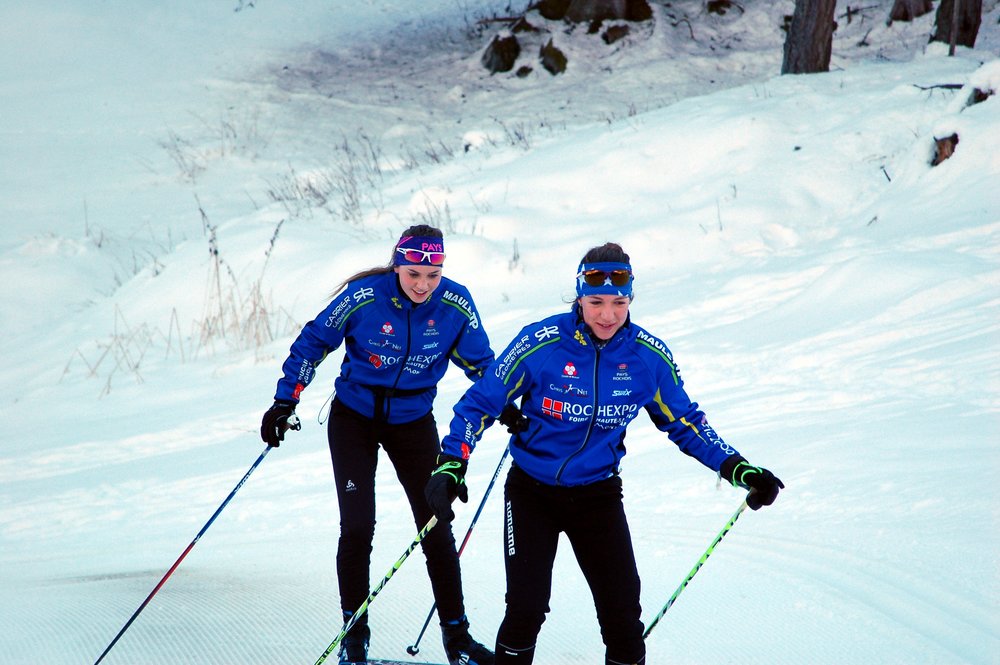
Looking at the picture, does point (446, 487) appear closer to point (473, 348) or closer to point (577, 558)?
point (577, 558)

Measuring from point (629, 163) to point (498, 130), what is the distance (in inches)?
194

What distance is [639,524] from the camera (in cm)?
534

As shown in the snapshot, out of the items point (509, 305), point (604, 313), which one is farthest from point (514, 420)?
point (509, 305)

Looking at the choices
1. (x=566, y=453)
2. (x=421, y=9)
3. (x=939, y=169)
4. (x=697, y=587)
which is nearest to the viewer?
(x=566, y=453)

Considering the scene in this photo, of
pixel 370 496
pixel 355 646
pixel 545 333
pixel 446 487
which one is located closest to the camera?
pixel 446 487

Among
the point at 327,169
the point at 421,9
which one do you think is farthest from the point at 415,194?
the point at 421,9

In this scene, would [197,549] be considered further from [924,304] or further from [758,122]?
[758,122]

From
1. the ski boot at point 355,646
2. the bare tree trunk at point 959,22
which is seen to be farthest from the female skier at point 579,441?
the bare tree trunk at point 959,22

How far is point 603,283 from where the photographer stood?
3482mm

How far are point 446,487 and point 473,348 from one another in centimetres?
114

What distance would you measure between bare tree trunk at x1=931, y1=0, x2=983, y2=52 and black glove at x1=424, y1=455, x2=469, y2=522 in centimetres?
1446

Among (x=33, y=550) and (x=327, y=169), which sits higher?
(x=33, y=550)

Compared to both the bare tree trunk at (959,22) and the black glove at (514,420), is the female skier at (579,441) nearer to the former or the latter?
the black glove at (514,420)

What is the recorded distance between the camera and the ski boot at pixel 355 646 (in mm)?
4113
